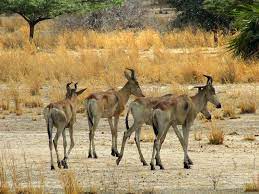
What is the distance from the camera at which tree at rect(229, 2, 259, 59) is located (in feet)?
47.1

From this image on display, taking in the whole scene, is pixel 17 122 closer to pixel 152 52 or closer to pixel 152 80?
pixel 152 80

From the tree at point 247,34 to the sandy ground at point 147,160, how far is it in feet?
6.14

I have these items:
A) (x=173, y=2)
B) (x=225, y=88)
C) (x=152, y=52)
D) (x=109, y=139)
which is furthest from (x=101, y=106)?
(x=173, y=2)

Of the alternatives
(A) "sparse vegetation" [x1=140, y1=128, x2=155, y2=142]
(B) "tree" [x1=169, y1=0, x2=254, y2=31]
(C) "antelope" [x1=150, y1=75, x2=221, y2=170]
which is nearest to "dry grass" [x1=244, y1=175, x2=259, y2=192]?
(C) "antelope" [x1=150, y1=75, x2=221, y2=170]

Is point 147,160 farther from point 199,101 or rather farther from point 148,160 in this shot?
point 199,101

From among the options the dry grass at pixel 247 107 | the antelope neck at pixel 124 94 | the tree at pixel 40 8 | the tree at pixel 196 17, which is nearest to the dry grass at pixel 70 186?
the antelope neck at pixel 124 94

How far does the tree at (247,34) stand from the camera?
47.1ft

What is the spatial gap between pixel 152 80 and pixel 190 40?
908cm

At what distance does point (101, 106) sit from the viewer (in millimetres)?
16766

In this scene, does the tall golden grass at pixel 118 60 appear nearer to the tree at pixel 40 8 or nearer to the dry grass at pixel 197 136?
the tree at pixel 40 8

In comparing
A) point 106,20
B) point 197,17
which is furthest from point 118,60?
point 197,17

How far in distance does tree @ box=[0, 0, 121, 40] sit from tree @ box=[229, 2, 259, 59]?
24594 mm

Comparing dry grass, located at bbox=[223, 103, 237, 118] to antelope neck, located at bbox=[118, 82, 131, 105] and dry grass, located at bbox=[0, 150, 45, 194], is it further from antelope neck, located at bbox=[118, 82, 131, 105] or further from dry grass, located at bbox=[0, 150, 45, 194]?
dry grass, located at bbox=[0, 150, 45, 194]

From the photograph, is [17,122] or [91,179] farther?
[17,122]
